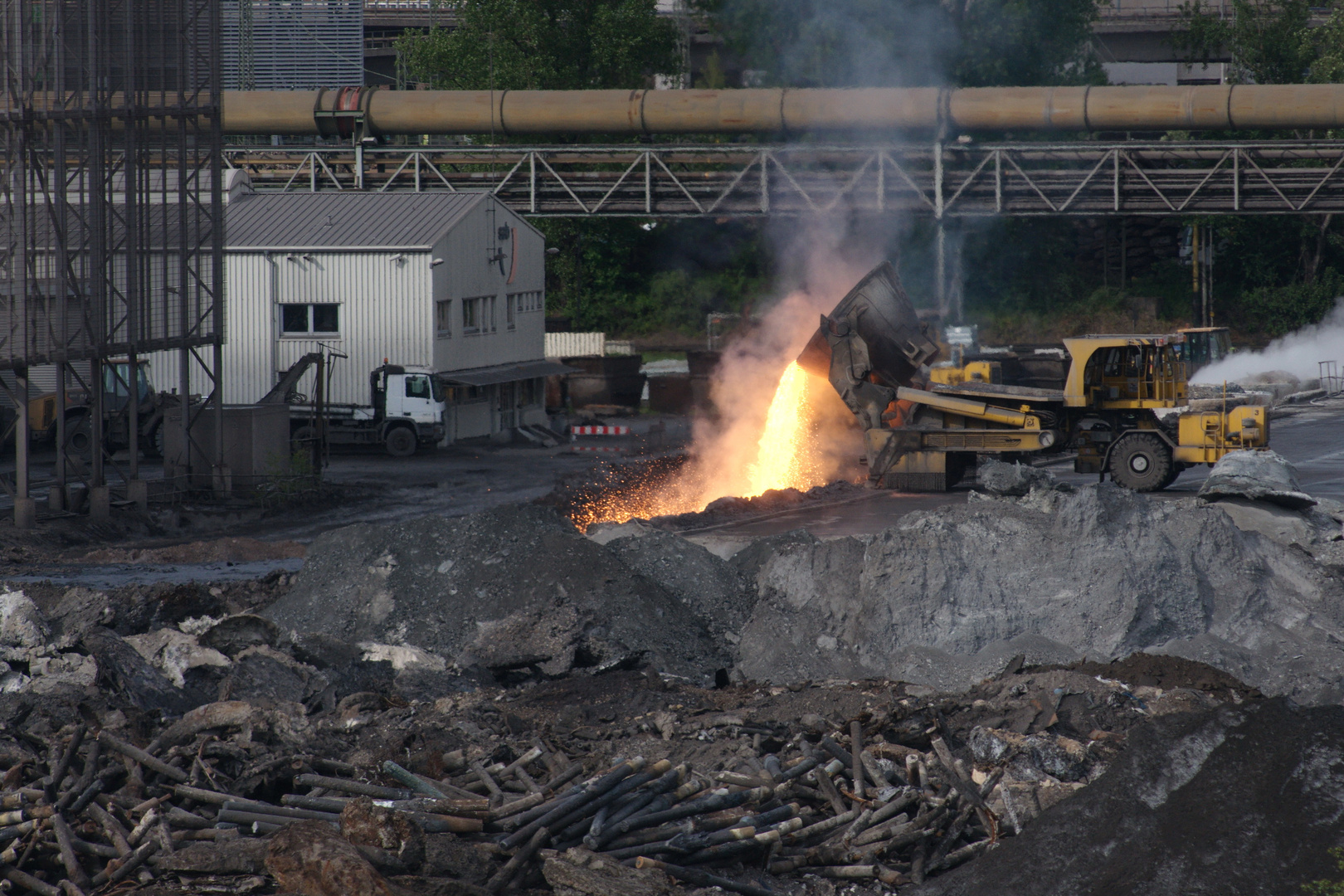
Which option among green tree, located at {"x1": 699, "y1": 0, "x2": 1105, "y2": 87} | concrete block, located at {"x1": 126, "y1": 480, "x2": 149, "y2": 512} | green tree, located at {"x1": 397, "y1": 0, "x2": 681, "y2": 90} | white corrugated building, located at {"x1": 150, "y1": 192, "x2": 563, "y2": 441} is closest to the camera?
concrete block, located at {"x1": 126, "y1": 480, "x2": 149, "y2": 512}

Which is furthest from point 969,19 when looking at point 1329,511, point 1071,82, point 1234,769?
point 1234,769

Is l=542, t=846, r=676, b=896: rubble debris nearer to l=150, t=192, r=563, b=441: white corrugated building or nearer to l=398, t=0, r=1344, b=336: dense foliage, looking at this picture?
l=150, t=192, r=563, b=441: white corrugated building

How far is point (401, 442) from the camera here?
93.2 ft

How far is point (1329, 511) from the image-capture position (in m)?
17.7

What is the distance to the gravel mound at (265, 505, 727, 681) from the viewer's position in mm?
12305

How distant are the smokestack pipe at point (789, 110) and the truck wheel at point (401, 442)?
395 inches

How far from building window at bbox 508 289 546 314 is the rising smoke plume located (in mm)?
18127

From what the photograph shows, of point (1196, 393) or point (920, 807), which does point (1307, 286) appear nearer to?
point (1196, 393)

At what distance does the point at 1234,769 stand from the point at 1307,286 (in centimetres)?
4287

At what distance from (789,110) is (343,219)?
10892mm

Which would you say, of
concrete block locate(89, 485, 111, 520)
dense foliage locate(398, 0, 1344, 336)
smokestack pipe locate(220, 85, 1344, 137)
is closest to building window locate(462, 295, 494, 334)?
smokestack pipe locate(220, 85, 1344, 137)

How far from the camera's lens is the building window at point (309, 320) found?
97.6 ft

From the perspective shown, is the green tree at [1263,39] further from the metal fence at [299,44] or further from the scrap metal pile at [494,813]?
the scrap metal pile at [494,813]

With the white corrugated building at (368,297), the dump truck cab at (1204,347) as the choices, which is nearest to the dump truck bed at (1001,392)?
the white corrugated building at (368,297)
